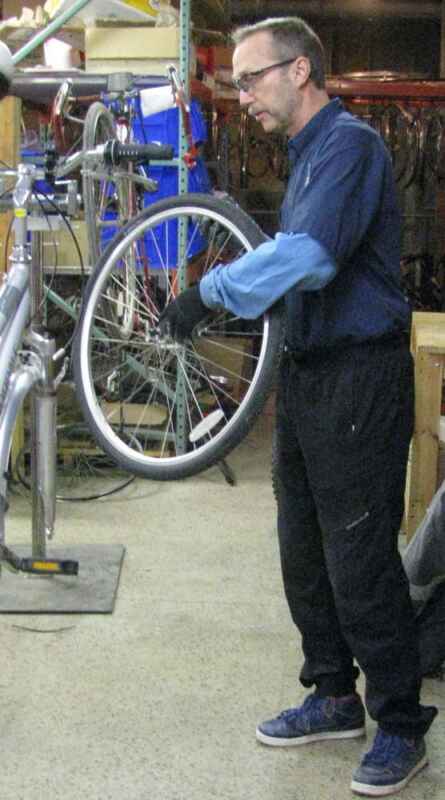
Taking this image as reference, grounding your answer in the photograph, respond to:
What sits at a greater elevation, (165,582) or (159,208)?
(159,208)

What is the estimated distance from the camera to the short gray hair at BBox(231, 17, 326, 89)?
2090 mm

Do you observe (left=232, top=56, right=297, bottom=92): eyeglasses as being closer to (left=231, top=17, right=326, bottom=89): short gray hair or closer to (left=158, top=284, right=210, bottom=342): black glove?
(left=231, top=17, right=326, bottom=89): short gray hair

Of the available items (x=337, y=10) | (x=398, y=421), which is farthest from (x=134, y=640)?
(x=337, y=10)

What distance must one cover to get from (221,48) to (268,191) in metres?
2.56

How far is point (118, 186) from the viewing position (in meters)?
3.06

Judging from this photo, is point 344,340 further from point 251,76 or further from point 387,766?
point 387,766

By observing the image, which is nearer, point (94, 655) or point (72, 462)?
point (94, 655)

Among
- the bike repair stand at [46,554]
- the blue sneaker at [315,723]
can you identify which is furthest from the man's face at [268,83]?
the blue sneaker at [315,723]

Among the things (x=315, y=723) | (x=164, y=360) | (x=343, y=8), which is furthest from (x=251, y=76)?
(x=343, y=8)

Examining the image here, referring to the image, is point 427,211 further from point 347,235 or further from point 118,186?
point 347,235

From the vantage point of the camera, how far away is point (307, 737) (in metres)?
2.50

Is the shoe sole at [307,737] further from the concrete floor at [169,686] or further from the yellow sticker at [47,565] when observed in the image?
the yellow sticker at [47,565]

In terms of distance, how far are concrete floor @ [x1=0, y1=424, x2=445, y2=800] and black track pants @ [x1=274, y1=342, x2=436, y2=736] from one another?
312 millimetres

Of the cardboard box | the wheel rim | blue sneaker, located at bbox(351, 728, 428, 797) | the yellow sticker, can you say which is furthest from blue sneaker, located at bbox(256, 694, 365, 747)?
the cardboard box
